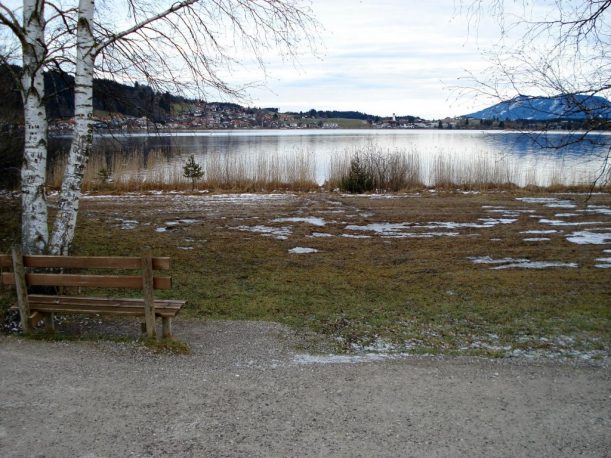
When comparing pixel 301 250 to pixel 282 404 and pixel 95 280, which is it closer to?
pixel 95 280

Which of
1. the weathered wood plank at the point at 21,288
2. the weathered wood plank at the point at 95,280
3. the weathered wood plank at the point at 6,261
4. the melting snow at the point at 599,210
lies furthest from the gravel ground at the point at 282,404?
the melting snow at the point at 599,210

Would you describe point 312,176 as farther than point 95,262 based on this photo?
Yes

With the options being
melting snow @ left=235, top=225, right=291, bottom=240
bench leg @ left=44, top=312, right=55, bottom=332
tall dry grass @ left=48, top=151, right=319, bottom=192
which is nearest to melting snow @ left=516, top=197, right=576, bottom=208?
tall dry grass @ left=48, top=151, right=319, bottom=192

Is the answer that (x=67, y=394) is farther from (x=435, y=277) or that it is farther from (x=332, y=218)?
(x=332, y=218)

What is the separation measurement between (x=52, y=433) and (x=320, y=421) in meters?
1.86

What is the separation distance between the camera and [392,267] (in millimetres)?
8867

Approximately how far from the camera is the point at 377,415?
4.05 metres

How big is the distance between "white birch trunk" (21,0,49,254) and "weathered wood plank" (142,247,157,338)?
237 centimetres

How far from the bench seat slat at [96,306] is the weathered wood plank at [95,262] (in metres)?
0.40

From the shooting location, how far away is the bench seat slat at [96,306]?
554 cm

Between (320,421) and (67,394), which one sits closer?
(320,421)

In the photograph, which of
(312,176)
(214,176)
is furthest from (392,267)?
(214,176)

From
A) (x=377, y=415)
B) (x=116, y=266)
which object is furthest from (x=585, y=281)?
(x=116, y=266)

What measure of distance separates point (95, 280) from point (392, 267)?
4.93 m
